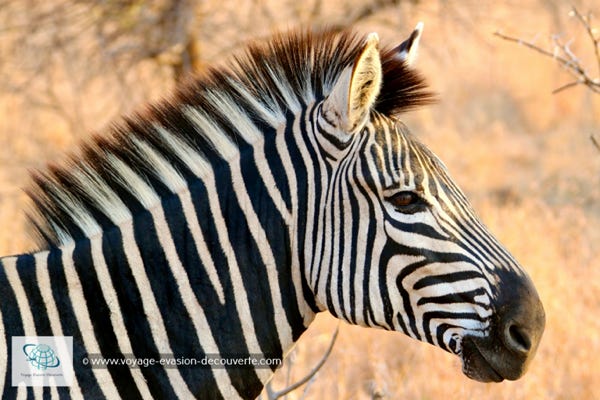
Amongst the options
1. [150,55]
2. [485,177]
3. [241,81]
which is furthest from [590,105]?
[241,81]

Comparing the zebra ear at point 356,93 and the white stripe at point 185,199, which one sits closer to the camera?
the zebra ear at point 356,93

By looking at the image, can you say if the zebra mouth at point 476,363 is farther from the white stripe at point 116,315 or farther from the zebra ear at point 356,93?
the white stripe at point 116,315

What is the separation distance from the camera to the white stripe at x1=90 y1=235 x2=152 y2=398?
2.76 meters

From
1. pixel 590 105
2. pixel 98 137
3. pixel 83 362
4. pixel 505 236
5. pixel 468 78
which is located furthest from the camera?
pixel 468 78

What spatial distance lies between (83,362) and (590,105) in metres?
10.9

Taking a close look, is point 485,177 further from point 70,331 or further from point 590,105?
point 70,331

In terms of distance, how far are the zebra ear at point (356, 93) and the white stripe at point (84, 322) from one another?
3.11 feet

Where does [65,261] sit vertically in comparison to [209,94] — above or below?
below

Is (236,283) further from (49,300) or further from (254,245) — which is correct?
(49,300)

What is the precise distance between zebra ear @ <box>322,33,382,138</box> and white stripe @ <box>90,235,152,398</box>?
89 cm

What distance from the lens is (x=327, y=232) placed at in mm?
2826

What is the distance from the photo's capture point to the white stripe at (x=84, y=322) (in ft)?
8.90

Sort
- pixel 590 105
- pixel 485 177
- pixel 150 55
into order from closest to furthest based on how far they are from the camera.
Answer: pixel 150 55
pixel 485 177
pixel 590 105

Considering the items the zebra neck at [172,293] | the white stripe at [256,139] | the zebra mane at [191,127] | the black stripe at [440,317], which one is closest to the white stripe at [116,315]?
the zebra neck at [172,293]
